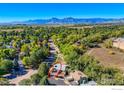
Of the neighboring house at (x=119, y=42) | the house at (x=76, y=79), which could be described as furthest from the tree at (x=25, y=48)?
the neighboring house at (x=119, y=42)

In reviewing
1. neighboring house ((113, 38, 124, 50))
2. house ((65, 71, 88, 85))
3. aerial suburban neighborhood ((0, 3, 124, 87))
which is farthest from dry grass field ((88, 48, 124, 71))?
house ((65, 71, 88, 85))

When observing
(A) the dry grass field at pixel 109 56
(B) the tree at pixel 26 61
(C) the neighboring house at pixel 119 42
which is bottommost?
(A) the dry grass field at pixel 109 56

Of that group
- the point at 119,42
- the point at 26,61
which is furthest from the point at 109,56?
the point at 26,61

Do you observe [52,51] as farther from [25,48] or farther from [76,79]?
[76,79]

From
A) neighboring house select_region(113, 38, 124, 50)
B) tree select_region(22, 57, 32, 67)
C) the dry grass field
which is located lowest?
the dry grass field

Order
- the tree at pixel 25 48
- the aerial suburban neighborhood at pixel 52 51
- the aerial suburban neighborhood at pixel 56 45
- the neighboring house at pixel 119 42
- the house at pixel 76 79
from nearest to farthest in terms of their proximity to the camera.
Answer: the aerial suburban neighborhood at pixel 56 45, the house at pixel 76 79, the aerial suburban neighborhood at pixel 52 51, the tree at pixel 25 48, the neighboring house at pixel 119 42

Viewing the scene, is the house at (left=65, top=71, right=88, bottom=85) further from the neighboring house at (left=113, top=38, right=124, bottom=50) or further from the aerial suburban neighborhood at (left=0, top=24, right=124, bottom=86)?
the neighboring house at (left=113, top=38, right=124, bottom=50)

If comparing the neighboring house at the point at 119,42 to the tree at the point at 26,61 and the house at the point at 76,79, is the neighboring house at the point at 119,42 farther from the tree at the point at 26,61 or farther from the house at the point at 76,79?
the house at the point at 76,79

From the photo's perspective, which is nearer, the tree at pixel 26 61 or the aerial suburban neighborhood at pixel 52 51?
the aerial suburban neighborhood at pixel 52 51
